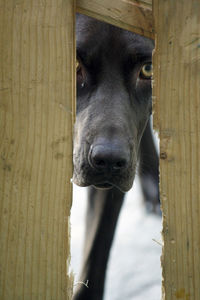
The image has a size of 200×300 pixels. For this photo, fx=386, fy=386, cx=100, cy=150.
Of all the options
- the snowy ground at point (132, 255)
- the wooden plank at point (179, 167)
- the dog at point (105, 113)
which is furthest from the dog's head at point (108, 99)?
the snowy ground at point (132, 255)

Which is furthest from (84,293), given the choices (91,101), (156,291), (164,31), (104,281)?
(164,31)

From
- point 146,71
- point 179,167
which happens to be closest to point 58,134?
point 179,167

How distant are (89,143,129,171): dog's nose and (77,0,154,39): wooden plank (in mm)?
847

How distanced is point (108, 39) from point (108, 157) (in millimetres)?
838

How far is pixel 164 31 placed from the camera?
4.45 feet

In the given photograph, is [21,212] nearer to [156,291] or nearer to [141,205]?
[156,291]

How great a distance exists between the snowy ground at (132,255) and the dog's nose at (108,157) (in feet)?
4.05

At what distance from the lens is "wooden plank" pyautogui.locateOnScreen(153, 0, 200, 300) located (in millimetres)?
1385

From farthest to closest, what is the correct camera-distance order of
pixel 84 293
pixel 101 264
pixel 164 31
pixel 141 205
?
pixel 141 205
pixel 101 264
pixel 84 293
pixel 164 31

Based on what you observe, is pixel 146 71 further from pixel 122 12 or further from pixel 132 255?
pixel 132 255

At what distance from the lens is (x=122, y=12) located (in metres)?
1.37

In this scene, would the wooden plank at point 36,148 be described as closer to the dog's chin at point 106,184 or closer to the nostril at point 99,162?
the nostril at point 99,162

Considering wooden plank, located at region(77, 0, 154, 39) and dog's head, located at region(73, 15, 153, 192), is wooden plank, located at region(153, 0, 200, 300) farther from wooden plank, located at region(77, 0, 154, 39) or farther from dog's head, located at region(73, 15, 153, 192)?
dog's head, located at region(73, 15, 153, 192)

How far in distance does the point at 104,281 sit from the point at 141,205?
6.73ft
